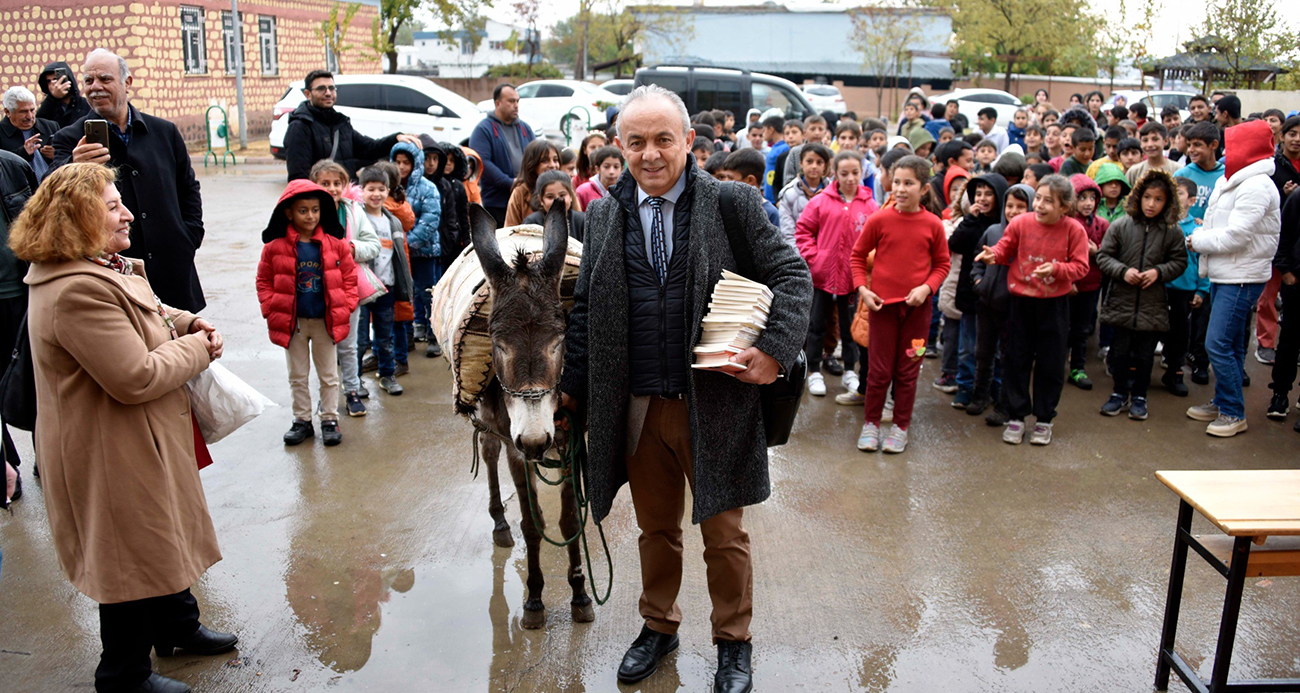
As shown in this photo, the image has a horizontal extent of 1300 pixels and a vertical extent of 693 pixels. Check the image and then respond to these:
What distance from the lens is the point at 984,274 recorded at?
623 centimetres

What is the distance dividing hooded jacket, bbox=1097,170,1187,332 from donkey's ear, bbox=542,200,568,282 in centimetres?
468

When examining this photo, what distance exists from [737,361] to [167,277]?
3712 millimetres

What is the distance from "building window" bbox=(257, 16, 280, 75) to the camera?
27.3 meters

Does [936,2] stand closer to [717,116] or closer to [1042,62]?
[1042,62]

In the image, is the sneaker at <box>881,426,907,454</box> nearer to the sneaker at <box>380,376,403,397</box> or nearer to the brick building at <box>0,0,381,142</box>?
the sneaker at <box>380,376,403,397</box>

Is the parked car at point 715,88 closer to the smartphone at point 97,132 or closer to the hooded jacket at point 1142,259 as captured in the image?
the hooded jacket at point 1142,259

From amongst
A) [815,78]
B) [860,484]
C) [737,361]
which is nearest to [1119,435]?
[860,484]

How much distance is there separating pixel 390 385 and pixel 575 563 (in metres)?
3.29

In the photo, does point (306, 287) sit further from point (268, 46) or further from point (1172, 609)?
point (268, 46)

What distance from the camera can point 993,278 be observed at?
610 centimetres

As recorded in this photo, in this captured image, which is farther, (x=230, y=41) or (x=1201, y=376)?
(x=230, y=41)

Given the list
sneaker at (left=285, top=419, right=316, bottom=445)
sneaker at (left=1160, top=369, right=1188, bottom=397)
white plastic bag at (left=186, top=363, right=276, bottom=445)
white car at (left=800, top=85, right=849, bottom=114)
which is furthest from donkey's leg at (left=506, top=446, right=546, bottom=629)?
white car at (left=800, top=85, right=849, bottom=114)

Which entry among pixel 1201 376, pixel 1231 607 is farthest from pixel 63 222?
pixel 1201 376

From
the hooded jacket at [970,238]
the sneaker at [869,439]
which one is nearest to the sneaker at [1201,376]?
the hooded jacket at [970,238]
